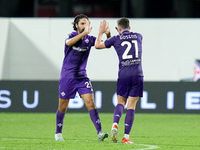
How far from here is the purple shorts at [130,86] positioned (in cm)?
863

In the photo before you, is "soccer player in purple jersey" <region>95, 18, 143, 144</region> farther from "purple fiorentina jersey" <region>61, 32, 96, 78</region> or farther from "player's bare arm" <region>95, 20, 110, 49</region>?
"purple fiorentina jersey" <region>61, 32, 96, 78</region>


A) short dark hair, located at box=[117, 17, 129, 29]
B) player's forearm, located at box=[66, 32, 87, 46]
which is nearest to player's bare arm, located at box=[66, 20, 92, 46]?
player's forearm, located at box=[66, 32, 87, 46]

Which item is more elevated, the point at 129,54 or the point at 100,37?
the point at 100,37

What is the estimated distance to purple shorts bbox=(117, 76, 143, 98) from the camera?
863 centimetres

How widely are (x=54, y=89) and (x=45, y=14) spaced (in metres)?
5.13

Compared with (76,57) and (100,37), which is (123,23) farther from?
(76,57)

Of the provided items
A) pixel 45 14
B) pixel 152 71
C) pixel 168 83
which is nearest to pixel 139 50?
pixel 168 83

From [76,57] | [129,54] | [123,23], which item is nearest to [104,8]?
[76,57]

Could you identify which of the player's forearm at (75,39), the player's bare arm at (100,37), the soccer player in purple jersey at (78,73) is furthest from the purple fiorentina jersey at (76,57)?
the player's bare arm at (100,37)

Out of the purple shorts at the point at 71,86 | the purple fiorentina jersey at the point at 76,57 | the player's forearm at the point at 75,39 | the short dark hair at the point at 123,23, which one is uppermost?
the short dark hair at the point at 123,23

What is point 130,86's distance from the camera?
8.69 m

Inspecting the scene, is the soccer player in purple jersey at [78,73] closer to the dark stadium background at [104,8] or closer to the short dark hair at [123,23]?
the short dark hair at [123,23]

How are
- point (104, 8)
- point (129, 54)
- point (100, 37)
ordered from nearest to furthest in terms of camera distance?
1. point (129, 54)
2. point (100, 37)
3. point (104, 8)

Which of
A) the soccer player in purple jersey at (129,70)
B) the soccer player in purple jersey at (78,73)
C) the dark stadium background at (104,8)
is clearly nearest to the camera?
the soccer player in purple jersey at (129,70)
